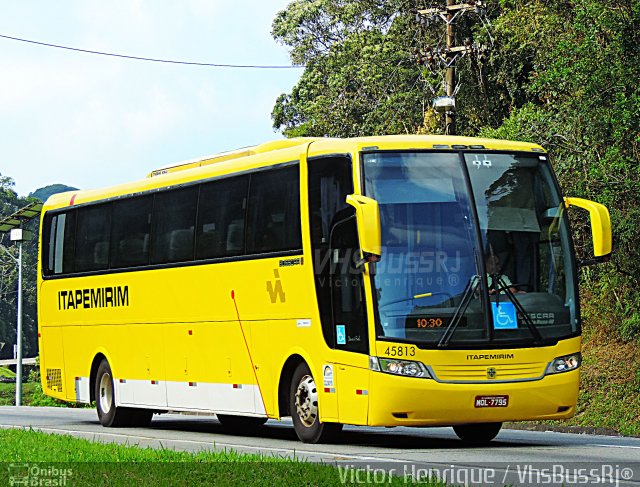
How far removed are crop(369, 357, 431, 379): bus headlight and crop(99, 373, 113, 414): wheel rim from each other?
28.0ft

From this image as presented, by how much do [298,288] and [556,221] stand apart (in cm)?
337

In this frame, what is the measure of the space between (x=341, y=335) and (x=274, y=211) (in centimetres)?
242

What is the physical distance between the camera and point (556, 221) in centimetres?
1677

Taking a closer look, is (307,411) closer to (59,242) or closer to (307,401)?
(307,401)

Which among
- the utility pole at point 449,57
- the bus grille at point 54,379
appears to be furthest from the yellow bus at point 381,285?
the utility pole at point 449,57

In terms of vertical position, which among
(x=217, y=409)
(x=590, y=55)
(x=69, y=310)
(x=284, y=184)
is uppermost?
(x=590, y=55)

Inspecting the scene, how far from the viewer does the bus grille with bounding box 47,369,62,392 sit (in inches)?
980

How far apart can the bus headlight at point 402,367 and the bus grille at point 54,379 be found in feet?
35.2

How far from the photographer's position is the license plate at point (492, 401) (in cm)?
1565

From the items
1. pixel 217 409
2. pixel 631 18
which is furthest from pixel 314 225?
pixel 631 18

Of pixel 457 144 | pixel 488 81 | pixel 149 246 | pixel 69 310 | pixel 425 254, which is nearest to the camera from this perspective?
pixel 425 254

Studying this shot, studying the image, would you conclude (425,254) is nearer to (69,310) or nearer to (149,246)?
(149,246)

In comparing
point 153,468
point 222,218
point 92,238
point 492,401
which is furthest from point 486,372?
point 92,238

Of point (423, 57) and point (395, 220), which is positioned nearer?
point (395, 220)
